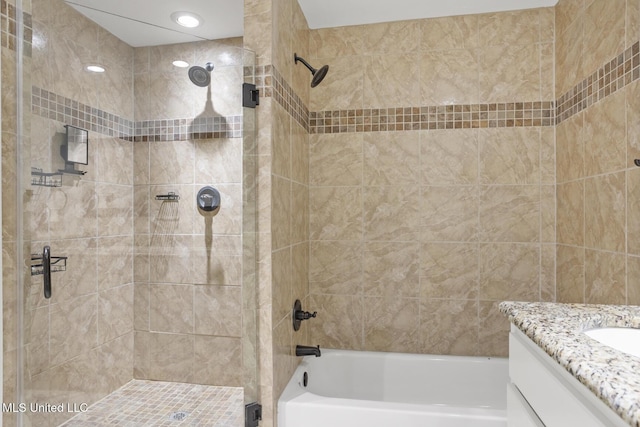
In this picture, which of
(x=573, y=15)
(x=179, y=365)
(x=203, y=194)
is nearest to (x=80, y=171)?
(x=203, y=194)

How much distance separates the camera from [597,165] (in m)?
1.72

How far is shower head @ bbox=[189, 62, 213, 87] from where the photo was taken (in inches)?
56.2

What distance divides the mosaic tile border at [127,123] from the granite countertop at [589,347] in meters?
1.19

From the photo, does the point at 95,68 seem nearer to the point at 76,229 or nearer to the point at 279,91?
the point at 76,229

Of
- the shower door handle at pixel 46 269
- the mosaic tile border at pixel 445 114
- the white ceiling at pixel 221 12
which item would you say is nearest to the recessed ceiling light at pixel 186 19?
the white ceiling at pixel 221 12

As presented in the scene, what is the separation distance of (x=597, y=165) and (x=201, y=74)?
174 cm

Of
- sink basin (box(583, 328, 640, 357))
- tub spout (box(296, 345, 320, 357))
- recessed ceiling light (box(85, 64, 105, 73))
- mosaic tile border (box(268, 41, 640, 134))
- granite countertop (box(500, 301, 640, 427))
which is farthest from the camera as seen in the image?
tub spout (box(296, 345, 320, 357))

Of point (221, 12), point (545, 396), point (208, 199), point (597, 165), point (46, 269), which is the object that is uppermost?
point (221, 12)

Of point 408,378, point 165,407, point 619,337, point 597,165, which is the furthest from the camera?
point 408,378

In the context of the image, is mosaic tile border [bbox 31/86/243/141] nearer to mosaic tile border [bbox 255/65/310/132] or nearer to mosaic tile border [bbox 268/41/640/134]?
mosaic tile border [bbox 255/65/310/132]

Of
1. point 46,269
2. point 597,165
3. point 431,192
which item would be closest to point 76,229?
point 46,269

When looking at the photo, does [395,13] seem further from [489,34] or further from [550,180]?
[550,180]

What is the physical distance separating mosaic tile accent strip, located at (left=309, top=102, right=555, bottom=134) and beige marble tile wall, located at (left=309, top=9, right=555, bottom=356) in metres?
0.02

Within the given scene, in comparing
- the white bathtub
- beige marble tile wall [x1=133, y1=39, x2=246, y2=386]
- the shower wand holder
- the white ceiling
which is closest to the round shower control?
beige marble tile wall [x1=133, y1=39, x2=246, y2=386]
